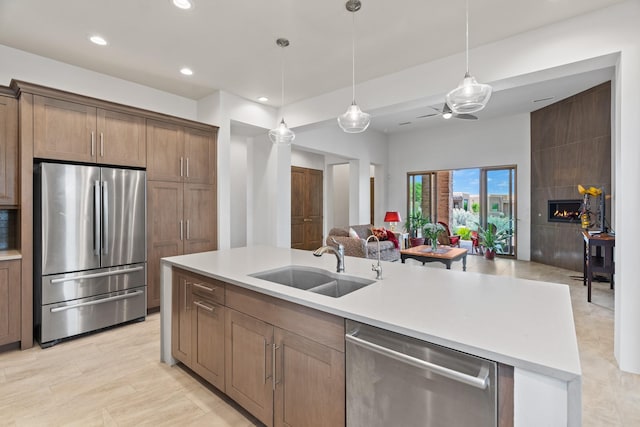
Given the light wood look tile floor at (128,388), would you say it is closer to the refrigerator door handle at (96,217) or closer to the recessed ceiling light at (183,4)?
the refrigerator door handle at (96,217)

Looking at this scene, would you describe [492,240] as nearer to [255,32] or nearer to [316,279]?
[316,279]

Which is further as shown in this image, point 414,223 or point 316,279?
point 414,223

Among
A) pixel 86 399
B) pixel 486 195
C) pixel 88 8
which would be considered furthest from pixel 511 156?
Result: pixel 86 399

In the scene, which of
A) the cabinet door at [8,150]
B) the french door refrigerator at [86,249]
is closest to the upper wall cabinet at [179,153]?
the french door refrigerator at [86,249]

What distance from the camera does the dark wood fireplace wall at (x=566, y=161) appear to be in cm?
517

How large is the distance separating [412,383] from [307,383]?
55 centimetres

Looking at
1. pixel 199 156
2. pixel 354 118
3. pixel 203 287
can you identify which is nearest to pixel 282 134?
pixel 354 118

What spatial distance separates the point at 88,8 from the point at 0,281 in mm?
2474

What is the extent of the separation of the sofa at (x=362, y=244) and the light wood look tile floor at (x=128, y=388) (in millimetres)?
2522

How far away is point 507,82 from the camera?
307 centimetres

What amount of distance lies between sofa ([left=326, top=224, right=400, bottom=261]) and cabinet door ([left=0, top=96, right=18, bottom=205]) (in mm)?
3441

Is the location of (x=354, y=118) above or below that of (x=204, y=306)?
above

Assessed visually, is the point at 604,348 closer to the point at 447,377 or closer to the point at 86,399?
the point at 447,377

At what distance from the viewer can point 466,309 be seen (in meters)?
1.31
